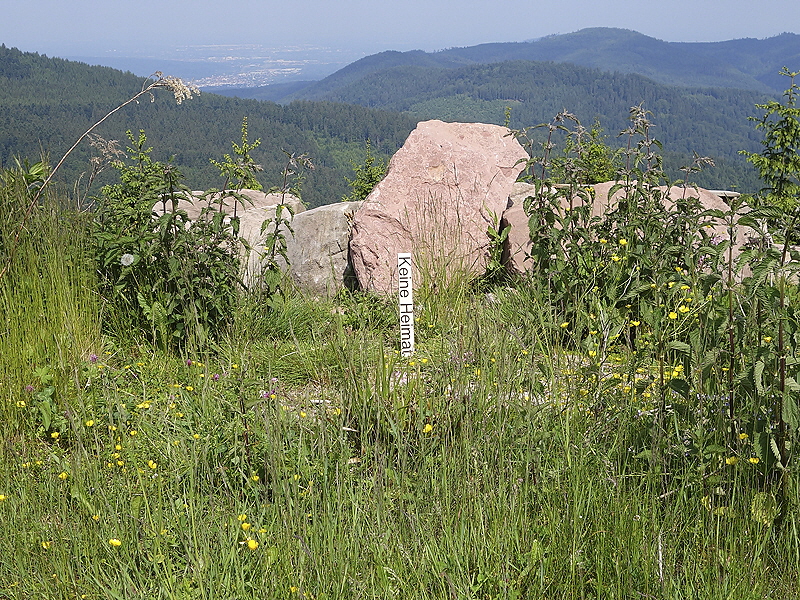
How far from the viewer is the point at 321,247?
245 inches

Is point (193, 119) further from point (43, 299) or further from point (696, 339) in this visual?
point (696, 339)

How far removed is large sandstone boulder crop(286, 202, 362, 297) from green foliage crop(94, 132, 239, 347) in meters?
1.81

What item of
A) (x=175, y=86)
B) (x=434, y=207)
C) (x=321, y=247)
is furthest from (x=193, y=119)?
(x=175, y=86)

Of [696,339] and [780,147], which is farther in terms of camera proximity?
[780,147]

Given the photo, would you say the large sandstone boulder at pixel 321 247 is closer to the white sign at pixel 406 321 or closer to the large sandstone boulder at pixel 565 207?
the large sandstone boulder at pixel 565 207

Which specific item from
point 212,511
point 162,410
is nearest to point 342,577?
point 212,511

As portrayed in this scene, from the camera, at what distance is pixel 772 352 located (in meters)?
2.04

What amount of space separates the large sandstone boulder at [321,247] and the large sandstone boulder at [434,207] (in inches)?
13.9

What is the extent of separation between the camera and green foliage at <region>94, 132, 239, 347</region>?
4.03 metres

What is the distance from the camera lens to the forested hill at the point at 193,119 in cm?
10775

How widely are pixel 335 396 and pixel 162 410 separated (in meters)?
0.84

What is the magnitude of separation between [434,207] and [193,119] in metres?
134

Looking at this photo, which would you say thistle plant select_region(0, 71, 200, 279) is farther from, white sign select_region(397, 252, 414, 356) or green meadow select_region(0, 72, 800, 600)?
white sign select_region(397, 252, 414, 356)

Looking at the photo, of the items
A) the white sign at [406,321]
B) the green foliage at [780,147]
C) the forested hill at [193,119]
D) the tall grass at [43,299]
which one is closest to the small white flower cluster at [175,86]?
the tall grass at [43,299]
